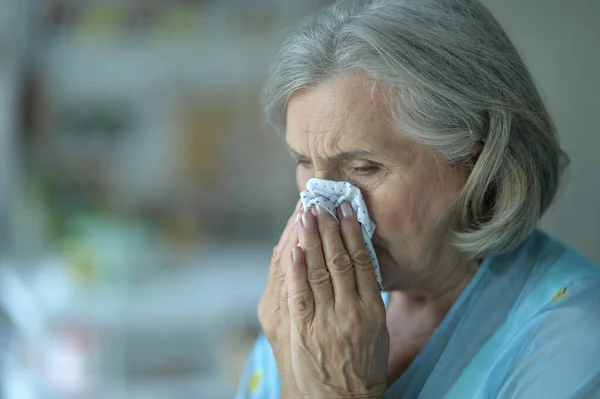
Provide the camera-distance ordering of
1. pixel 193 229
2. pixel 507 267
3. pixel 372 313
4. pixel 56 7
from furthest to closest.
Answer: pixel 193 229 → pixel 56 7 → pixel 507 267 → pixel 372 313

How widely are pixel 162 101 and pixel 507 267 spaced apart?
6.88 ft

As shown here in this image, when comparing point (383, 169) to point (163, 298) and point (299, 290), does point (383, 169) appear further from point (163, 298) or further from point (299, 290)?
point (163, 298)

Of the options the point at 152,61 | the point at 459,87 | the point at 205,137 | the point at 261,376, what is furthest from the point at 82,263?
the point at 459,87

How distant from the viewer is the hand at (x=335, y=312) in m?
1.13

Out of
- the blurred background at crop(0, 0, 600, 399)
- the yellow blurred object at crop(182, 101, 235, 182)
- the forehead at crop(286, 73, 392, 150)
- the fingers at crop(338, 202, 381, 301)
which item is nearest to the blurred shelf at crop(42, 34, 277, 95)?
the blurred background at crop(0, 0, 600, 399)

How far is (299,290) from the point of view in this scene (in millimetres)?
1147

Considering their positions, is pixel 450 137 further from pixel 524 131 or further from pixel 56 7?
pixel 56 7

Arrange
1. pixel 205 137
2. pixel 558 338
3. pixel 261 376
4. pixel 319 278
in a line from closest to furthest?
pixel 558 338
pixel 319 278
pixel 261 376
pixel 205 137

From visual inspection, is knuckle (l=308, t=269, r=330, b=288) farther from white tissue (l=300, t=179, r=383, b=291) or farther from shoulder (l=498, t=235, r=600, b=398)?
shoulder (l=498, t=235, r=600, b=398)

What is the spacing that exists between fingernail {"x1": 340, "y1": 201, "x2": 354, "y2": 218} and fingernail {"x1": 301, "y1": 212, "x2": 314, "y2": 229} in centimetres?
6

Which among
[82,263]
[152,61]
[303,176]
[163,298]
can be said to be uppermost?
[152,61]

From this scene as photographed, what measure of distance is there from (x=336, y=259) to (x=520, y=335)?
1.09 feet

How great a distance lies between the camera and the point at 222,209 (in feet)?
10.1

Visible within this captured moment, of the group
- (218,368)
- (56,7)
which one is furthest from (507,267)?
(56,7)
